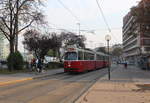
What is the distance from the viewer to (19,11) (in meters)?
37.4

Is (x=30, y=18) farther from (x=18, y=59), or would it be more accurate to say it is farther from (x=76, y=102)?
(x=76, y=102)

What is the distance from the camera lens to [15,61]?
3844 centimetres

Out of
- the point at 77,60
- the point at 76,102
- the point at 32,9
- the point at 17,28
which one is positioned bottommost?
the point at 76,102

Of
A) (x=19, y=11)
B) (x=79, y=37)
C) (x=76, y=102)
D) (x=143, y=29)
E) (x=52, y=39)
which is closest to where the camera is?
(x=76, y=102)

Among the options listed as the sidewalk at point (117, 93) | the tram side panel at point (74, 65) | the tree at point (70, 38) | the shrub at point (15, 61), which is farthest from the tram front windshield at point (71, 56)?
the tree at point (70, 38)

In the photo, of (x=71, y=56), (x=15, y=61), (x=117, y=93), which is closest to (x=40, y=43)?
(x=15, y=61)

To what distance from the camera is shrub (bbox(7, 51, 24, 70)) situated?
36800 mm

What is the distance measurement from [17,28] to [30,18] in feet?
6.91

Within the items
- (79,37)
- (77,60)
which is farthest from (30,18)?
(79,37)

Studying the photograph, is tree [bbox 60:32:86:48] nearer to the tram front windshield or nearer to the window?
the window

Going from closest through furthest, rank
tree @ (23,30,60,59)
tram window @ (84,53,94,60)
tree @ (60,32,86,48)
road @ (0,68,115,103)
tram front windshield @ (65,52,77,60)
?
road @ (0,68,115,103) → tram front windshield @ (65,52,77,60) → tram window @ (84,53,94,60) → tree @ (23,30,60,59) → tree @ (60,32,86,48)

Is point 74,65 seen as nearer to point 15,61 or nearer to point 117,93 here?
point 15,61

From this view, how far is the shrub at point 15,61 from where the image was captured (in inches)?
1449

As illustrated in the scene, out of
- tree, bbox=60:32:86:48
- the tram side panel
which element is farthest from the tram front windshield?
tree, bbox=60:32:86:48
